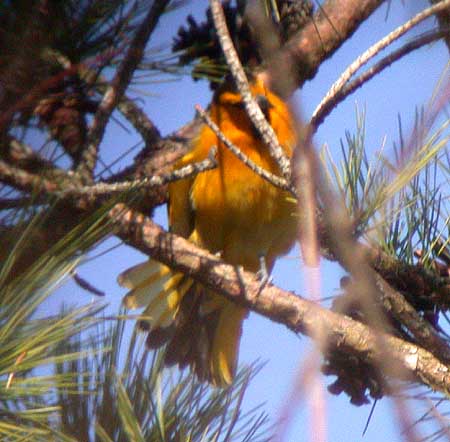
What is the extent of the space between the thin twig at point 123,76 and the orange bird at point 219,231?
0.61m

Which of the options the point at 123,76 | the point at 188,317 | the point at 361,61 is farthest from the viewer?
the point at 188,317

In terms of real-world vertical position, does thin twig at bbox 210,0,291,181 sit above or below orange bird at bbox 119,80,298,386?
below

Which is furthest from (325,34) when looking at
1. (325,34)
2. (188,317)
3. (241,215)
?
(188,317)

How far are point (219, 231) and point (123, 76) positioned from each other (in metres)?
0.83

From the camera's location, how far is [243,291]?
150cm

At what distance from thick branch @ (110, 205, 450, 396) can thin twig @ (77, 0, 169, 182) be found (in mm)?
143

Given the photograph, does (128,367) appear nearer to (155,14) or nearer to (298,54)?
(155,14)

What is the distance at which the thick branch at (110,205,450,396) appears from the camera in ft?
4.23

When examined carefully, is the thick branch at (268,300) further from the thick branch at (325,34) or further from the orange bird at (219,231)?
the thick branch at (325,34)

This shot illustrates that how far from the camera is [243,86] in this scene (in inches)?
38.6

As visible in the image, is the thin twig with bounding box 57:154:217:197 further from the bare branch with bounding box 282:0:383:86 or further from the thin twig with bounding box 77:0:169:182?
the bare branch with bounding box 282:0:383:86

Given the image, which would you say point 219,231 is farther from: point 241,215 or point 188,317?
point 188,317

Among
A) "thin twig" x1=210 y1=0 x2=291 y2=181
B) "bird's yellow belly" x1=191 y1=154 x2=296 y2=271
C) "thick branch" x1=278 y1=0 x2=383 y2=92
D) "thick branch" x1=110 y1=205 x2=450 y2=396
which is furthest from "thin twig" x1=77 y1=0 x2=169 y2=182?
"bird's yellow belly" x1=191 y1=154 x2=296 y2=271

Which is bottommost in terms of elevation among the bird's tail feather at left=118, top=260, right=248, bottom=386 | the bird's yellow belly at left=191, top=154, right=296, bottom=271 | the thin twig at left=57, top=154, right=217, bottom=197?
the thin twig at left=57, top=154, right=217, bottom=197
